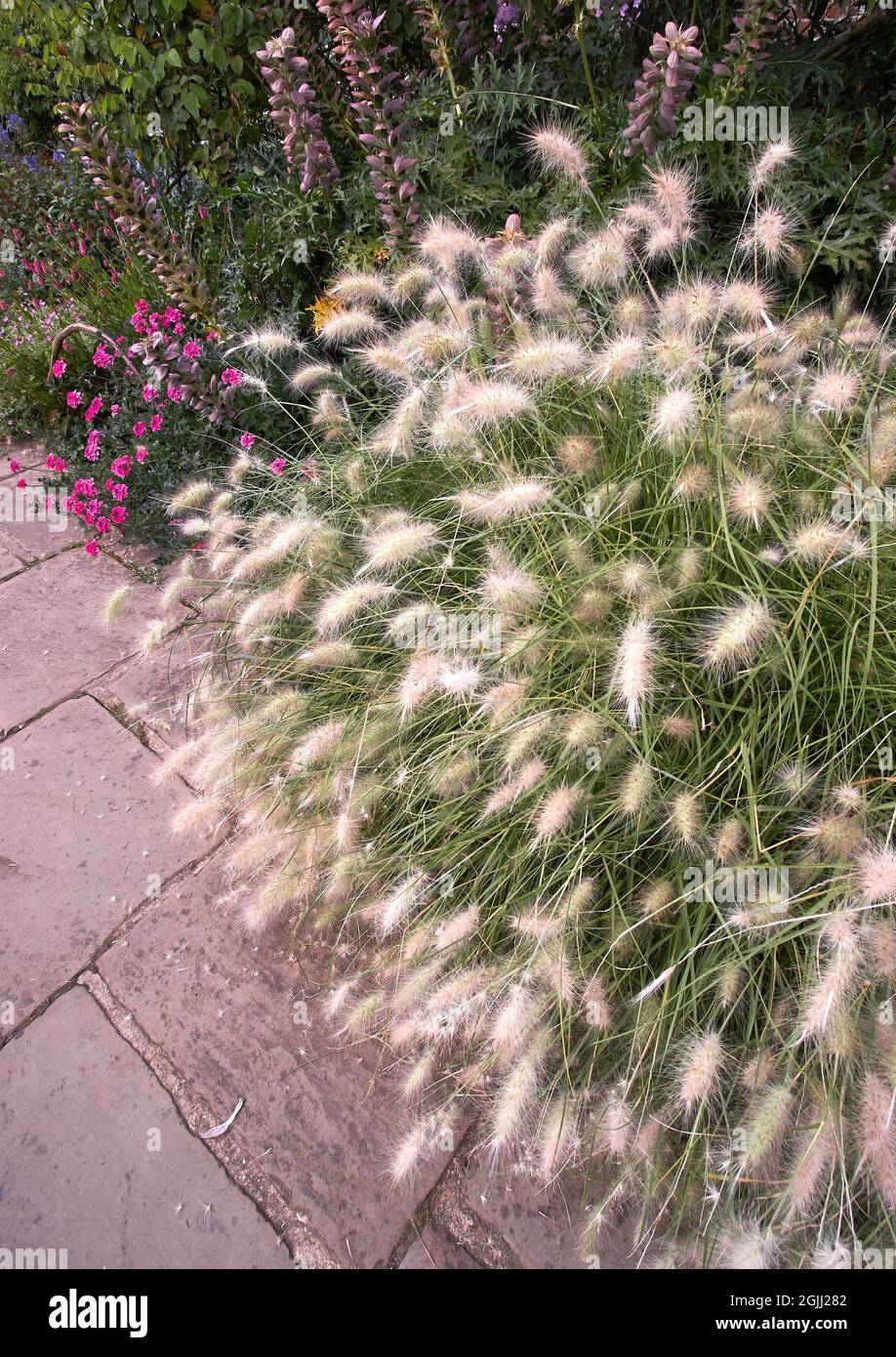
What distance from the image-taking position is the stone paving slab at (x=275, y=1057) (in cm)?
150

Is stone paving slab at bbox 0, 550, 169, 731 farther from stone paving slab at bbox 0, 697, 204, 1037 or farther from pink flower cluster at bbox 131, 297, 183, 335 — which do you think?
pink flower cluster at bbox 131, 297, 183, 335

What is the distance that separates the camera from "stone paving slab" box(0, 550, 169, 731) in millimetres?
2559

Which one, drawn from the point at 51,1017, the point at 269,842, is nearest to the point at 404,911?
the point at 269,842

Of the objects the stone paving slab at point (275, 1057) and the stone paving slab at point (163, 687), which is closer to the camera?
the stone paving slab at point (275, 1057)

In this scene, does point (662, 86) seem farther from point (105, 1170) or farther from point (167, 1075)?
point (105, 1170)

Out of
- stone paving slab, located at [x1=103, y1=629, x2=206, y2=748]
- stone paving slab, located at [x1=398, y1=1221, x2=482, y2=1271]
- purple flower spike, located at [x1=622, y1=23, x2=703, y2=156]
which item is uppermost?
purple flower spike, located at [x1=622, y1=23, x2=703, y2=156]

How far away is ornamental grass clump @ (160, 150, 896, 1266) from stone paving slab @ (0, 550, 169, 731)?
0.72m

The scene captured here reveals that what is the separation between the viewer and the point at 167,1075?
1694 mm

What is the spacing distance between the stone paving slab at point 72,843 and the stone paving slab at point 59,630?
14cm

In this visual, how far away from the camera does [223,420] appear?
9.80ft

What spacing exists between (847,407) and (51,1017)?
2.21m

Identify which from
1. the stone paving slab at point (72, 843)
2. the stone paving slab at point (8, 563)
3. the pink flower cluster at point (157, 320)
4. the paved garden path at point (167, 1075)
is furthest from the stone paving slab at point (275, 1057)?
the pink flower cluster at point (157, 320)

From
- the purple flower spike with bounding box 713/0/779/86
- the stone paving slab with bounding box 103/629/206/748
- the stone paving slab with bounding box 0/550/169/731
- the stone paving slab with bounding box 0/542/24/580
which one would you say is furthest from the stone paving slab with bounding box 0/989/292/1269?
the purple flower spike with bounding box 713/0/779/86

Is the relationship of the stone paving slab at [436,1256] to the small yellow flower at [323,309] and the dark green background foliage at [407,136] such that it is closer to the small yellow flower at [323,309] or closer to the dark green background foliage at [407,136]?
the dark green background foliage at [407,136]
